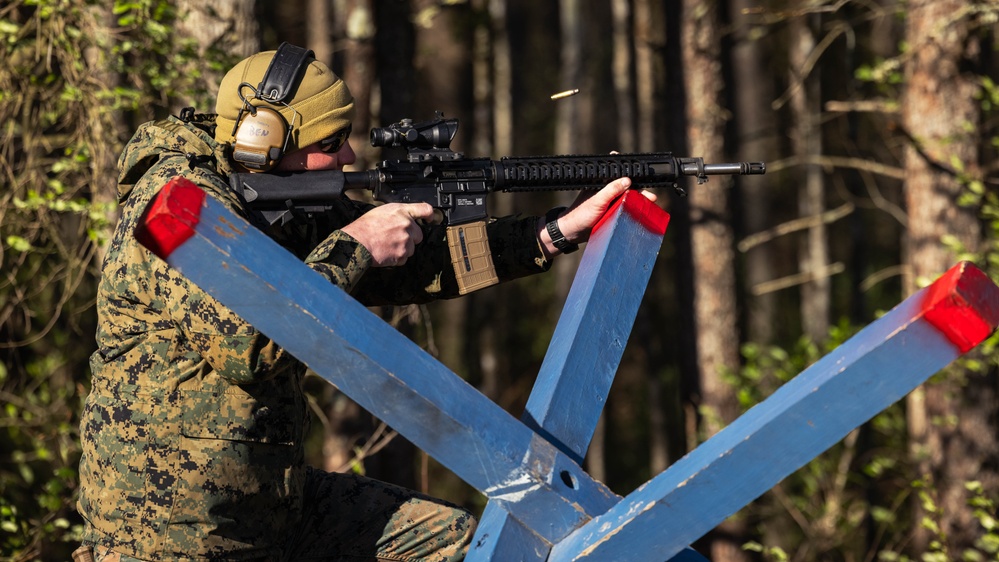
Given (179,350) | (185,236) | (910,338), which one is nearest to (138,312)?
(179,350)

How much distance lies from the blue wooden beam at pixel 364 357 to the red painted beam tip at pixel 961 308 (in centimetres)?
87

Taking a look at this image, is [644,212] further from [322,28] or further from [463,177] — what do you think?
[322,28]

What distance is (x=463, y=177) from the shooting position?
358cm

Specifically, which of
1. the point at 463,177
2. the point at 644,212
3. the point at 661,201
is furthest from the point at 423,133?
the point at 661,201

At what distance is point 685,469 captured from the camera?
2361 mm

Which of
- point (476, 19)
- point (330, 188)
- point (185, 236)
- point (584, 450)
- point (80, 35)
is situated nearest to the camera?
point (185, 236)

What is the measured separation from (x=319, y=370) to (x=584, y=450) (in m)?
0.76

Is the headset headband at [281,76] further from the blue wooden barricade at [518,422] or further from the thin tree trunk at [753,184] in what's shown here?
the thin tree trunk at [753,184]

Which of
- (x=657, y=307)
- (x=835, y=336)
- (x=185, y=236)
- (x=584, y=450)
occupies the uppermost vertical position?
(x=185, y=236)

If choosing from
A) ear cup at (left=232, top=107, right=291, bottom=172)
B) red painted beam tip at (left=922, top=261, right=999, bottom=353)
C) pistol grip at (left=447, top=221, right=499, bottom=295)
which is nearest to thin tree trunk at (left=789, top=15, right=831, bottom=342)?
pistol grip at (left=447, top=221, right=499, bottom=295)

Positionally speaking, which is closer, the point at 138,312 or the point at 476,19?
the point at 138,312

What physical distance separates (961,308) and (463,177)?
179cm

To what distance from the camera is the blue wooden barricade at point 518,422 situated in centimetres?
223

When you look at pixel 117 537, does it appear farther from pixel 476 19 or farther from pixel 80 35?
pixel 476 19
